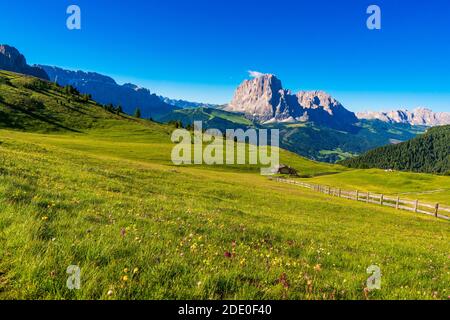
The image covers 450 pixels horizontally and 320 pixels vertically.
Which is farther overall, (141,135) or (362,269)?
(141,135)

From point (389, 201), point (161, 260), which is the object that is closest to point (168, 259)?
point (161, 260)

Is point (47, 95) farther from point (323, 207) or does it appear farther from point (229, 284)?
point (229, 284)

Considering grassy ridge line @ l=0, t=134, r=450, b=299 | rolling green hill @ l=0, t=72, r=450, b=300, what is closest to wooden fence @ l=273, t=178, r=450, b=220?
rolling green hill @ l=0, t=72, r=450, b=300

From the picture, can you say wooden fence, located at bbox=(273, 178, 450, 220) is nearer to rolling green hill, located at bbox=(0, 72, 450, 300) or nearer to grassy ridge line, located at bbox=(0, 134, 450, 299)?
rolling green hill, located at bbox=(0, 72, 450, 300)

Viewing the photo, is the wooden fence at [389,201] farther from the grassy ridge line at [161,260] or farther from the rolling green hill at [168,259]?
the grassy ridge line at [161,260]

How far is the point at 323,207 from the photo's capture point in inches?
1246

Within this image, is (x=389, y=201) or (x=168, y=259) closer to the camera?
(x=168, y=259)

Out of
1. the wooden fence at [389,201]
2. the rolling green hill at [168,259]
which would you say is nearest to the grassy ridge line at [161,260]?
the rolling green hill at [168,259]

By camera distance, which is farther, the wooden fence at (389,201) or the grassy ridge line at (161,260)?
the wooden fence at (389,201)

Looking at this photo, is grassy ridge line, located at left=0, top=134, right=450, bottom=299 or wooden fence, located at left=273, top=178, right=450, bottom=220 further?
wooden fence, located at left=273, top=178, right=450, bottom=220

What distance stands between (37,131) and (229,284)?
474 feet

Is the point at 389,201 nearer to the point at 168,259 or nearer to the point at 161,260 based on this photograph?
the point at 168,259

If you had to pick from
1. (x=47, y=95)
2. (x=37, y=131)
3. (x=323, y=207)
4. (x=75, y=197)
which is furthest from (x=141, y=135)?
(x=75, y=197)
